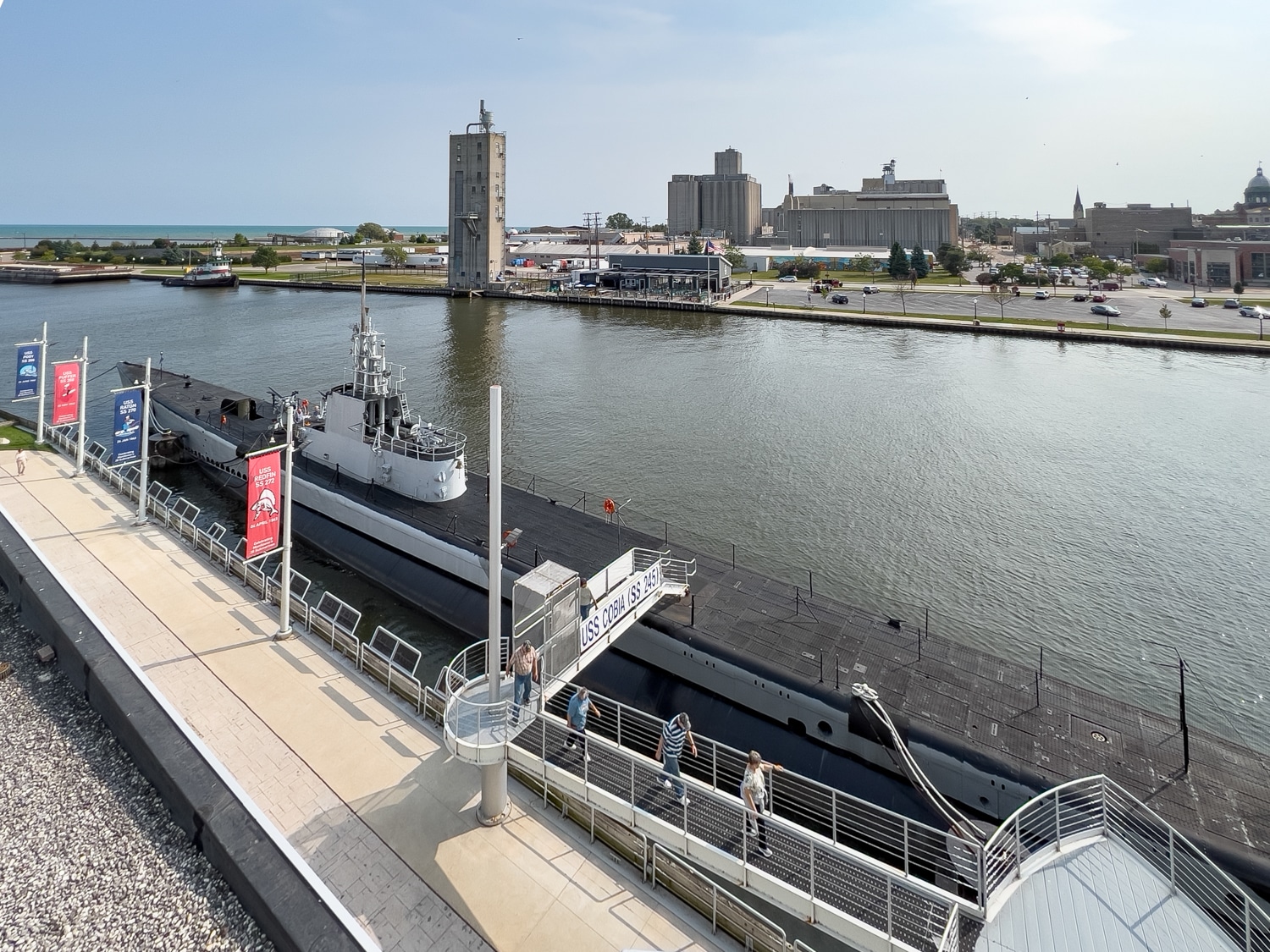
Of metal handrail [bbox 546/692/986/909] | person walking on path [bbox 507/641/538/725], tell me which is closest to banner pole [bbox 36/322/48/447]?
person walking on path [bbox 507/641/538/725]

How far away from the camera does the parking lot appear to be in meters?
76.8

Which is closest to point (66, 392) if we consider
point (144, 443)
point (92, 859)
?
point (144, 443)

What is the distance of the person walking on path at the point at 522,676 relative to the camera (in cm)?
1112

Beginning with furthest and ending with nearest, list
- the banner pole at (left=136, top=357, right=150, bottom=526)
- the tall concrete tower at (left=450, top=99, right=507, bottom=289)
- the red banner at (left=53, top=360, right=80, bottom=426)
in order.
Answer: the tall concrete tower at (left=450, top=99, right=507, bottom=289) < the red banner at (left=53, top=360, right=80, bottom=426) < the banner pole at (left=136, top=357, right=150, bottom=526)

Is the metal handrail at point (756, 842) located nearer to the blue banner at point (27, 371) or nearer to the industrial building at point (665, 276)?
the blue banner at point (27, 371)

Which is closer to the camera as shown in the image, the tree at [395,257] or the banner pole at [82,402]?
the banner pole at [82,402]

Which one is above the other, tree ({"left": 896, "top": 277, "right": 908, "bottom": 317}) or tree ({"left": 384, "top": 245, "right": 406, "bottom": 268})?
tree ({"left": 384, "top": 245, "right": 406, "bottom": 268})

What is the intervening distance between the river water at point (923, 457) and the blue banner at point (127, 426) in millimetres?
8207

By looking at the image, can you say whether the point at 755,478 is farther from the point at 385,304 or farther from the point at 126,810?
the point at 385,304

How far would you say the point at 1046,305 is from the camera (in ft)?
299

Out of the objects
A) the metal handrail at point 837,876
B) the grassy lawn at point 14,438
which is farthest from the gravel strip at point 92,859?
the grassy lawn at point 14,438

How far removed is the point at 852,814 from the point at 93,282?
155961mm

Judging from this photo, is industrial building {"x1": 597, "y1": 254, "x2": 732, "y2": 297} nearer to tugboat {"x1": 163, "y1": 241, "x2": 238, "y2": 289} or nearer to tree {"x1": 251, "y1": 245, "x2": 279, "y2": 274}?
tugboat {"x1": 163, "y1": 241, "x2": 238, "y2": 289}

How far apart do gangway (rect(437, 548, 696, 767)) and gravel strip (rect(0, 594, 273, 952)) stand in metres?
3.82
